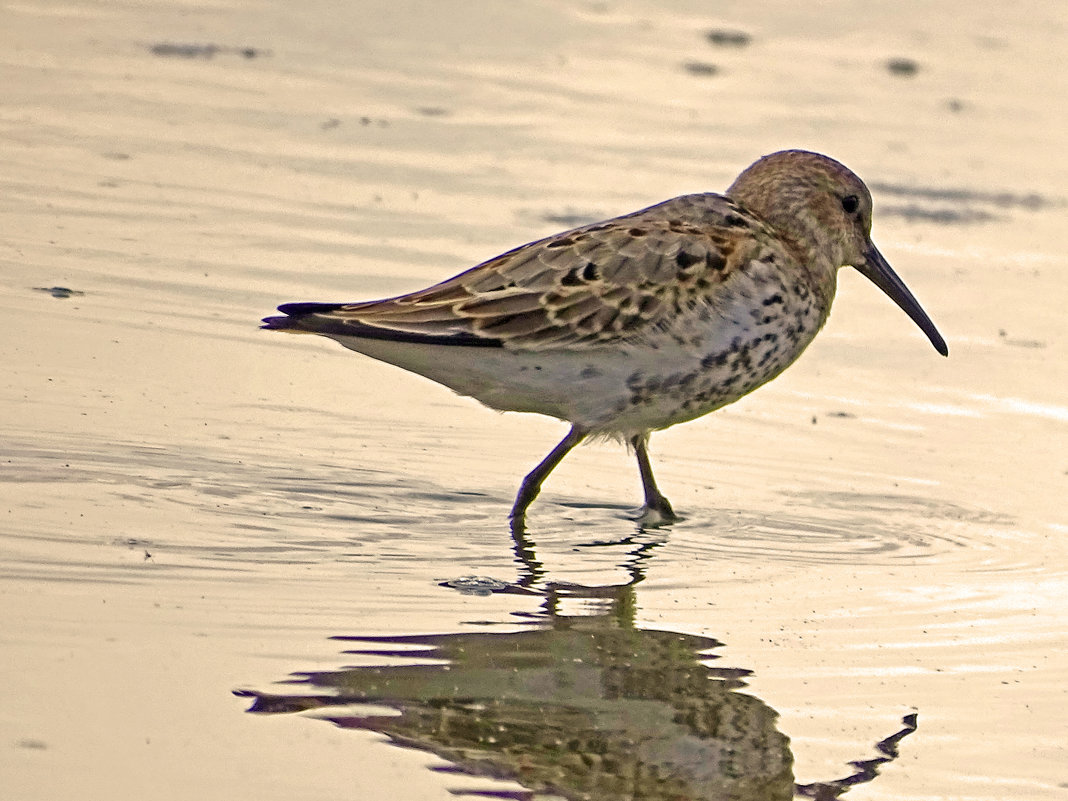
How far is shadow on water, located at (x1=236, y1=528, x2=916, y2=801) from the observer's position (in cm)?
504

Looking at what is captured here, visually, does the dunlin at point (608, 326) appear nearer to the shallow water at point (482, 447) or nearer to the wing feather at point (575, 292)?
the wing feather at point (575, 292)

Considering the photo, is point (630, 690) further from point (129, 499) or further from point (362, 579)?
point (129, 499)

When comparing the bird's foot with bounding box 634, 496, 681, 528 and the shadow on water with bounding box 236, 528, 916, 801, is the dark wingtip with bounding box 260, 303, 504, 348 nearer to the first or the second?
the bird's foot with bounding box 634, 496, 681, 528

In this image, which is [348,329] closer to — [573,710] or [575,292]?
[575,292]

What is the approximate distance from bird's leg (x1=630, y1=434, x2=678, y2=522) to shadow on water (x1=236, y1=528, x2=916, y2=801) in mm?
1298

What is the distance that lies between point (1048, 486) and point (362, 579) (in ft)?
10.7

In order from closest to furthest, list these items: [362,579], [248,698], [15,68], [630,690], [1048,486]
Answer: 1. [248,698]
2. [630,690]
3. [362,579]
4. [1048,486]
5. [15,68]

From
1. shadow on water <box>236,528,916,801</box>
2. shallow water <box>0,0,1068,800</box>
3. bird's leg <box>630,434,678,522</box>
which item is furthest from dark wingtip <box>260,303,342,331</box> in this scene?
shadow on water <box>236,528,916,801</box>

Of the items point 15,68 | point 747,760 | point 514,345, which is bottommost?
point 747,760

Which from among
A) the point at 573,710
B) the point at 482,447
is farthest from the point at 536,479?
→ the point at 573,710

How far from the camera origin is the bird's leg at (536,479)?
7434mm

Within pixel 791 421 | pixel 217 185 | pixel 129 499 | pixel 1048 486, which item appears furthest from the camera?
pixel 217 185

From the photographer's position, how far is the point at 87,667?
5270 mm

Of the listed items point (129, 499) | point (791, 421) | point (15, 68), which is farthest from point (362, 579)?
point (15, 68)
